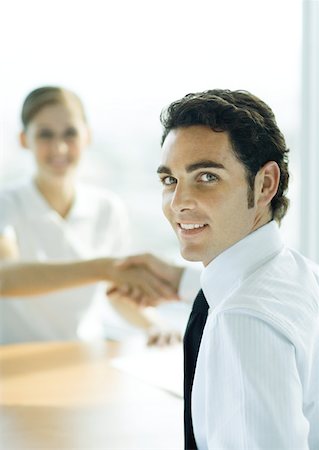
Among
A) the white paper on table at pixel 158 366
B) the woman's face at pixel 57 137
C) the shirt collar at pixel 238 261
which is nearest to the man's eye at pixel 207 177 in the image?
the shirt collar at pixel 238 261

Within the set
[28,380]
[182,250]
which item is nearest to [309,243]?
[28,380]

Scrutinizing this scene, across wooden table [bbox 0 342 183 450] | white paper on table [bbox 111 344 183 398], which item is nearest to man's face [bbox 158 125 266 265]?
wooden table [bbox 0 342 183 450]

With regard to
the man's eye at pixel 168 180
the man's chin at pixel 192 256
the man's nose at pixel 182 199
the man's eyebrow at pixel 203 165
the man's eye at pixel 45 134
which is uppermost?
the man's eyebrow at pixel 203 165

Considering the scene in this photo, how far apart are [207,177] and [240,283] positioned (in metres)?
0.18

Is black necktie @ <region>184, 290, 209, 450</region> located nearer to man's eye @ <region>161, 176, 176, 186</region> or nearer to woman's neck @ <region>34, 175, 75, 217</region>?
man's eye @ <region>161, 176, 176, 186</region>

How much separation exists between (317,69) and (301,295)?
2.08 metres

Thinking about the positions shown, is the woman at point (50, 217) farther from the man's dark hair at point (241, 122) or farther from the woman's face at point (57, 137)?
the man's dark hair at point (241, 122)

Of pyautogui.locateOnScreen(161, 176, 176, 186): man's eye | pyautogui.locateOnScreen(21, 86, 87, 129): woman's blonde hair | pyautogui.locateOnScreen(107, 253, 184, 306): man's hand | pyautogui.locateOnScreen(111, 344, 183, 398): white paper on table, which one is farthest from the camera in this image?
pyautogui.locateOnScreen(21, 86, 87, 129): woman's blonde hair

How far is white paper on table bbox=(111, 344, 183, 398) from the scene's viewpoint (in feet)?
6.24

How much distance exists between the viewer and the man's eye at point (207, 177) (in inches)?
50.5

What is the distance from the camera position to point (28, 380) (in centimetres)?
198

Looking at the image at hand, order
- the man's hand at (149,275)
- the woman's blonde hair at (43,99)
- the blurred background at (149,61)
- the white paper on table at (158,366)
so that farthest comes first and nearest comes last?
the blurred background at (149,61), the woman's blonde hair at (43,99), the man's hand at (149,275), the white paper on table at (158,366)

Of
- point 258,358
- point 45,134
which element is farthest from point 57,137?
point 258,358

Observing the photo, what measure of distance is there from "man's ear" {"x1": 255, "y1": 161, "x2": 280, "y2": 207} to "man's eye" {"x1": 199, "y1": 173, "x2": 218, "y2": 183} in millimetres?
80
